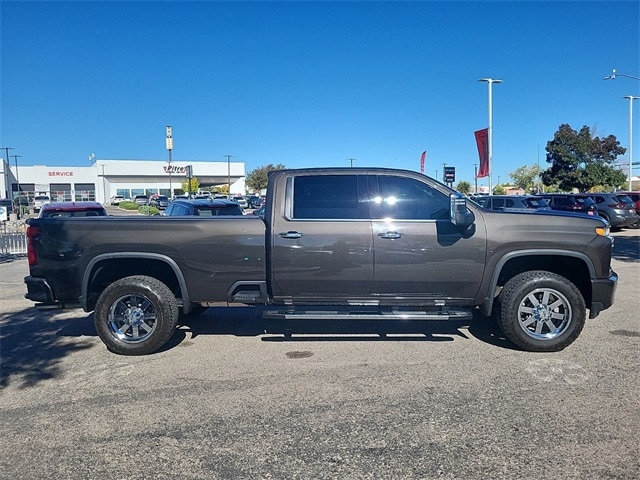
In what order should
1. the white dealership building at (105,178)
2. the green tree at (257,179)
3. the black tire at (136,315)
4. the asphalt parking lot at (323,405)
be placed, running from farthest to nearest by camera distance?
the green tree at (257,179), the white dealership building at (105,178), the black tire at (136,315), the asphalt parking lot at (323,405)

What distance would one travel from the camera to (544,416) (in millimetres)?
3941

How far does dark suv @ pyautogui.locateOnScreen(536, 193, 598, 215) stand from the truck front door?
54.8 feet

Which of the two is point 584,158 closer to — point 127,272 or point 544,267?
point 544,267

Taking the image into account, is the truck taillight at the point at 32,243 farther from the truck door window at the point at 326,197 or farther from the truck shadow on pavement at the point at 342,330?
the truck door window at the point at 326,197

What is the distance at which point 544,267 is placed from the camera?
578cm

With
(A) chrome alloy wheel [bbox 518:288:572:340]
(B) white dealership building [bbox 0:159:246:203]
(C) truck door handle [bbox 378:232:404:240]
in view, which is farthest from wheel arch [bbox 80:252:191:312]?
(B) white dealership building [bbox 0:159:246:203]

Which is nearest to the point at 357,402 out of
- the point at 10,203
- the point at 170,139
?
the point at 170,139

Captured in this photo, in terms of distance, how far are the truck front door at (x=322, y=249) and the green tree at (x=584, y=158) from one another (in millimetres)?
39803

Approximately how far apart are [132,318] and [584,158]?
42200mm

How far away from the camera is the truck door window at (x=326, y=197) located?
5.54 metres

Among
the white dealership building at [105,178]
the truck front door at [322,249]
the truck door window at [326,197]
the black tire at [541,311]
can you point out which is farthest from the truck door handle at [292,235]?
the white dealership building at [105,178]

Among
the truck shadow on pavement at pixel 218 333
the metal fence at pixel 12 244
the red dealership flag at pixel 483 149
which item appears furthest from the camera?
the red dealership flag at pixel 483 149

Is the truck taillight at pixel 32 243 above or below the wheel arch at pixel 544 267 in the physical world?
above

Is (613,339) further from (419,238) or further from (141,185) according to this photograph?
(141,185)
